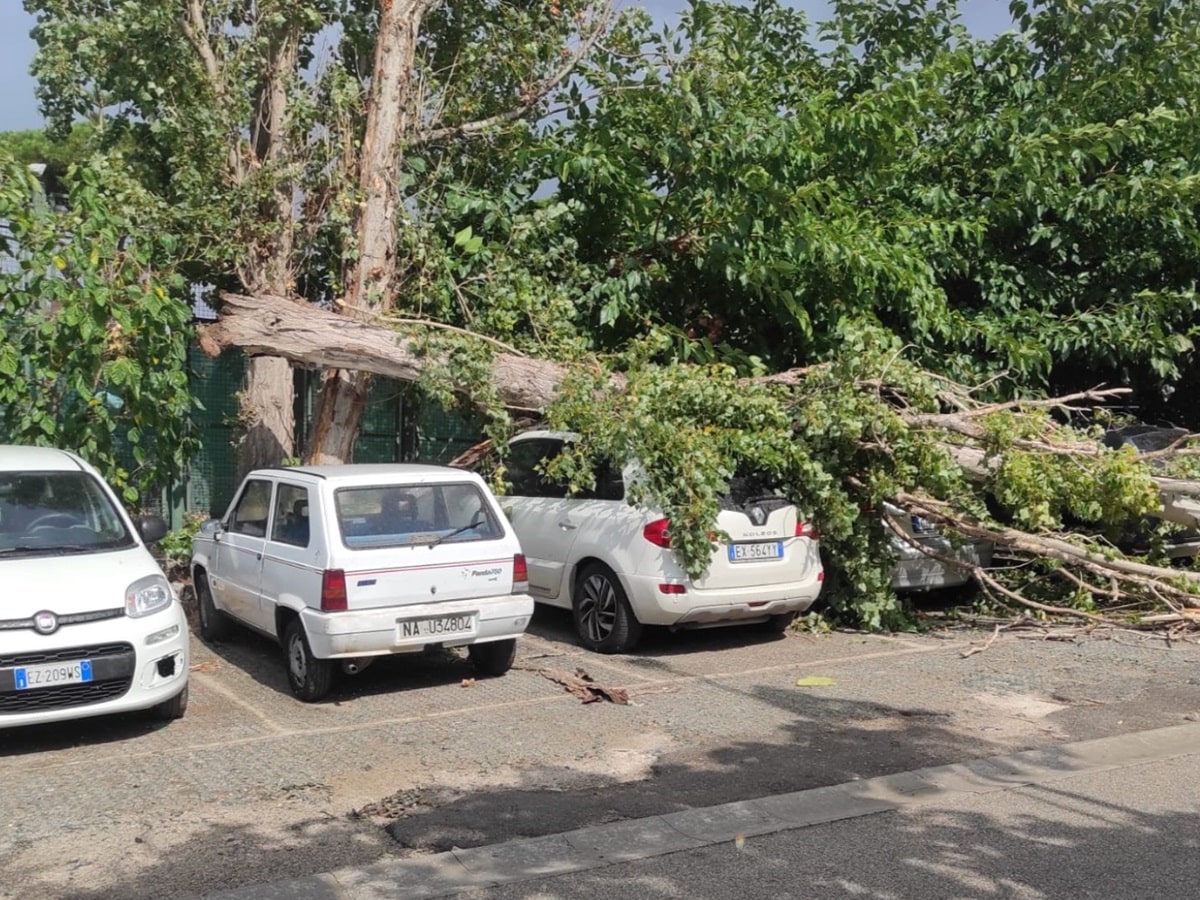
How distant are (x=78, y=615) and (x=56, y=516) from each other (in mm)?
1287

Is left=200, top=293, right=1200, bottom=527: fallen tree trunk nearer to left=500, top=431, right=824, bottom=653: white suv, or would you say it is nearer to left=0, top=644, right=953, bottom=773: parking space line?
left=500, top=431, right=824, bottom=653: white suv

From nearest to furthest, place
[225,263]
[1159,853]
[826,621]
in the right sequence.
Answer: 1. [1159,853]
2. [826,621]
3. [225,263]

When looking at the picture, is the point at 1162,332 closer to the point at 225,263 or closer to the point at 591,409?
the point at 591,409

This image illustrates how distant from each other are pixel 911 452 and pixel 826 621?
172 cm

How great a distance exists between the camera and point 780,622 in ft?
34.2

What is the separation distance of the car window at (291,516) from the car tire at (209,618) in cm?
160

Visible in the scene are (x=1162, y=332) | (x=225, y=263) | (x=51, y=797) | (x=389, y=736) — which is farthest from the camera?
(x=1162, y=332)

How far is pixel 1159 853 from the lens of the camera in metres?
5.27

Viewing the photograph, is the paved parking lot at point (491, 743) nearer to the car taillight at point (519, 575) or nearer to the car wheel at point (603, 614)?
the car wheel at point (603, 614)

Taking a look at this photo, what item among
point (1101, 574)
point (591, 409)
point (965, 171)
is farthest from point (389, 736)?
point (965, 171)

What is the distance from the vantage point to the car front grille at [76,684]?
667cm

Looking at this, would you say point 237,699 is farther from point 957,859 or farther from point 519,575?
point 957,859

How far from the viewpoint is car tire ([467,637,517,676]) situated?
8.77 meters

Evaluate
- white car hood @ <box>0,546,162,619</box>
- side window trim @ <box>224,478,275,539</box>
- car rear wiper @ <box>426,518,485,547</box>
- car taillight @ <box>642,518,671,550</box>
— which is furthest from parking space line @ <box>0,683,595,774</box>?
side window trim @ <box>224,478,275,539</box>
